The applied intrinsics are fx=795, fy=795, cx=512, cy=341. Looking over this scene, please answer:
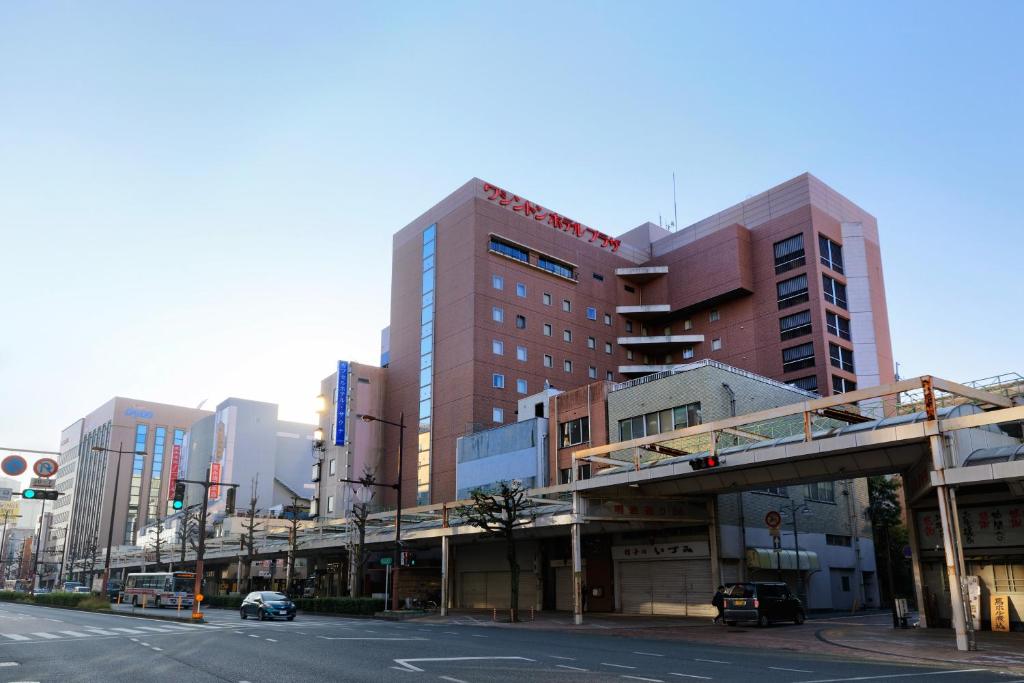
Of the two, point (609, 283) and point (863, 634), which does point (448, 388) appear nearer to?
point (609, 283)

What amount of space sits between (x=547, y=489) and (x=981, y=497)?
1936cm

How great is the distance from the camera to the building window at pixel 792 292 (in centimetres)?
7331

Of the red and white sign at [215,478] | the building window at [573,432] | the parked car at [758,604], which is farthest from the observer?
the red and white sign at [215,478]

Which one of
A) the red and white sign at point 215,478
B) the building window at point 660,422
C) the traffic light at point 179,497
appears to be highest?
the red and white sign at point 215,478

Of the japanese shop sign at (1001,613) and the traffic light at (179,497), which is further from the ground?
the traffic light at (179,497)

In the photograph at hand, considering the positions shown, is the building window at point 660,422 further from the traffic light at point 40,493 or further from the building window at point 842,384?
the building window at point 842,384

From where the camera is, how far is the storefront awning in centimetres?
4041

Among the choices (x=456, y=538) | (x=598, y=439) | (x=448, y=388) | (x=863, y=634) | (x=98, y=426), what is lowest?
(x=863, y=634)

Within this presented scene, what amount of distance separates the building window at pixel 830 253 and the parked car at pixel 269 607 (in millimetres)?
56109

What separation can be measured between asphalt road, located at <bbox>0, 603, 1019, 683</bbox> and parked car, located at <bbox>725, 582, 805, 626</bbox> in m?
8.55

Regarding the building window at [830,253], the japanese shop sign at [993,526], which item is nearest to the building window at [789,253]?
the building window at [830,253]

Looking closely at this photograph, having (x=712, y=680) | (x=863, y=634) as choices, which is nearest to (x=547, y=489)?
(x=863, y=634)

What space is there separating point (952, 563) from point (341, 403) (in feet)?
211

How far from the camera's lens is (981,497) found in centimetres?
2936
